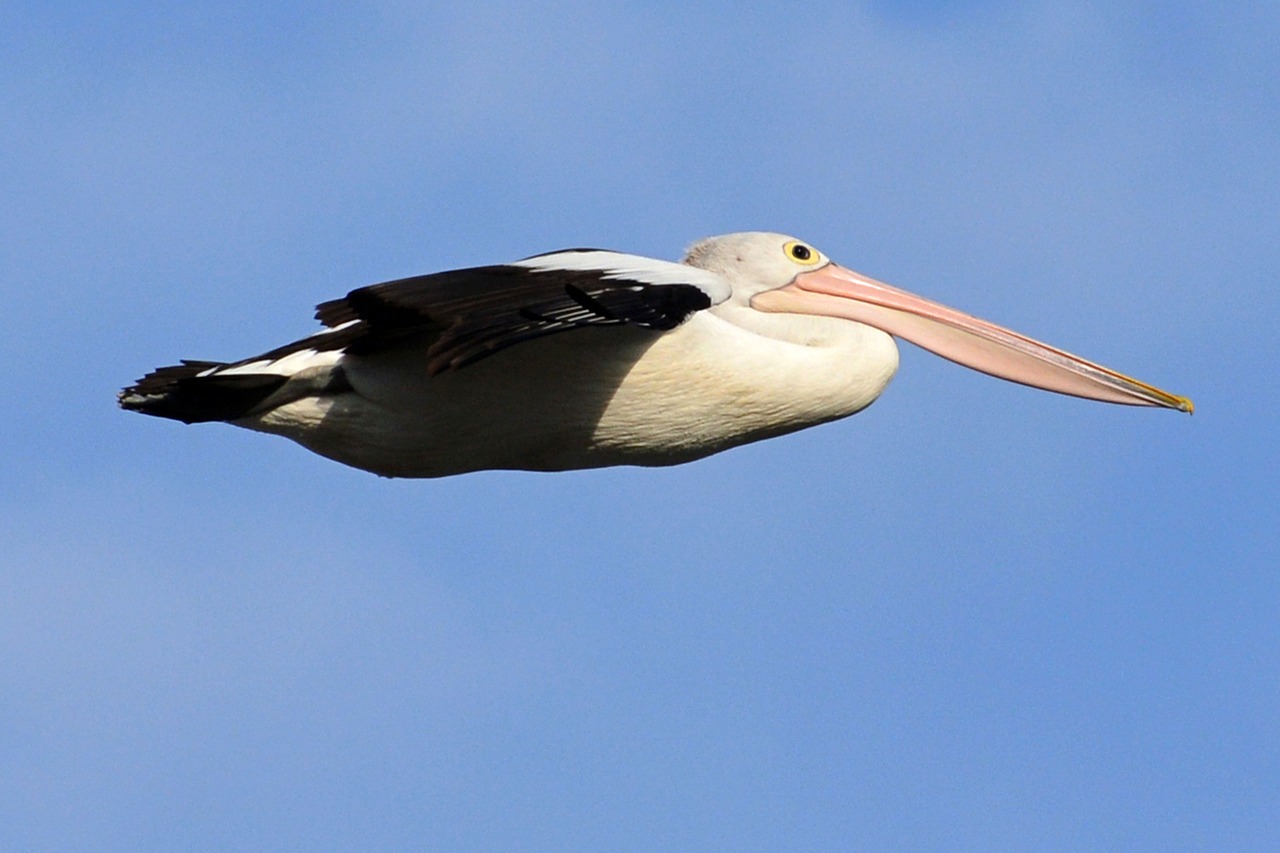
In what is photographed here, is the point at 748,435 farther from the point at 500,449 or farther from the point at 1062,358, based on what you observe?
the point at 1062,358

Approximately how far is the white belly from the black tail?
0.11 meters

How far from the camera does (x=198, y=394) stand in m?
8.72

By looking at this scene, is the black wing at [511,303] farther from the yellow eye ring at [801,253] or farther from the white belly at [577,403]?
the yellow eye ring at [801,253]

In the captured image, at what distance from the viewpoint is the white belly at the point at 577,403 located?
27.5 feet

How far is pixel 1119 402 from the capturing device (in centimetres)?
945

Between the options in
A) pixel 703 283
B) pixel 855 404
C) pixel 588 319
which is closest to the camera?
pixel 588 319

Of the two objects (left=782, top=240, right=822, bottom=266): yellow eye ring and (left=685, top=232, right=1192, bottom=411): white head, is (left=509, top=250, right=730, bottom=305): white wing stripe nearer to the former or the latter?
(left=685, top=232, right=1192, bottom=411): white head

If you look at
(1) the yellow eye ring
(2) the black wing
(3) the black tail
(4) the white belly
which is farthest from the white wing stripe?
(1) the yellow eye ring

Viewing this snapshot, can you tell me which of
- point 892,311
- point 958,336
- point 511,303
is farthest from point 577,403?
point 958,336

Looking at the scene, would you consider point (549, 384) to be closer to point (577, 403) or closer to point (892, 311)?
point (577, 403)

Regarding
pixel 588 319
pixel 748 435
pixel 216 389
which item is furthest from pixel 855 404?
pixel 216 389

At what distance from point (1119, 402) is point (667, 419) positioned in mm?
2172

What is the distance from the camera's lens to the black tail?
340 inches

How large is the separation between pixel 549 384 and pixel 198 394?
1.46 m
